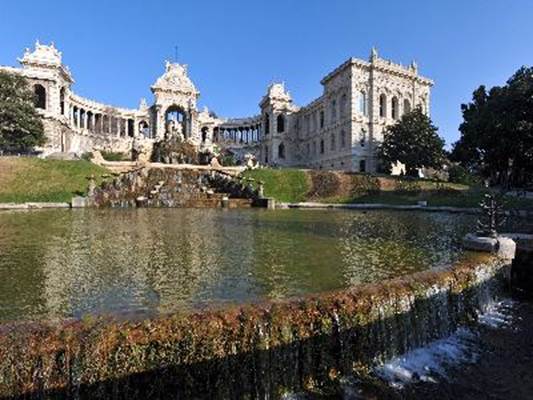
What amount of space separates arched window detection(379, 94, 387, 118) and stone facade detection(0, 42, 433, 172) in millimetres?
182

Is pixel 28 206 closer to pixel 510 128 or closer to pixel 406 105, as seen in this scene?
pixel 510 128

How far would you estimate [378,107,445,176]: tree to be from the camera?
62750mm

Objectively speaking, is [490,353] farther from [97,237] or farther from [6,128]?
[6,128]

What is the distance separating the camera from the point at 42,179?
1763 inches

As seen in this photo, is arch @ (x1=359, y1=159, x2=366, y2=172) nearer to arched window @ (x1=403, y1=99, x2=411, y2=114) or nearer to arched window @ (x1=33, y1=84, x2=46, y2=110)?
arched window @ (x1=403, y1=99, x2=411, y2=114)

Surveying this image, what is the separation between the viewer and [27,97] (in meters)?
62.0

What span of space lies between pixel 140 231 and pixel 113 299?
36.2 ft

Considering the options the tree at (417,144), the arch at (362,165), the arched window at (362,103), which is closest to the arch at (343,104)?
the arched window at (362,103)

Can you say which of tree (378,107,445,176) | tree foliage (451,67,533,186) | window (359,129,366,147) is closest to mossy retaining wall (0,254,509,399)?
tree foliage (451,67,533,186)

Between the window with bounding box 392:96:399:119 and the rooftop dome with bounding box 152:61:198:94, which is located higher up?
the rooftop dome with bounding box 152:61:198:94

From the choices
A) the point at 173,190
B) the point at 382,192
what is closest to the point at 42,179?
the point at 173,190

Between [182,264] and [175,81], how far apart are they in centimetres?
9367

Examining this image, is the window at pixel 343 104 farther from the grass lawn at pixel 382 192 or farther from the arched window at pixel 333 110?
the grass lawn at pixel 382 192

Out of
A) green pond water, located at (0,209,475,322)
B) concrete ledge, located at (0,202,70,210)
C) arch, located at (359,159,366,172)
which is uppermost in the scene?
arch, located at (359,159,366,172)
